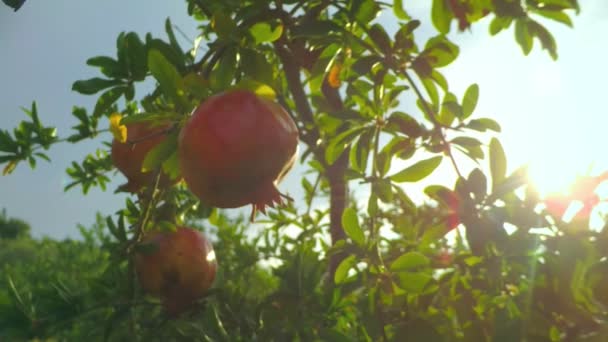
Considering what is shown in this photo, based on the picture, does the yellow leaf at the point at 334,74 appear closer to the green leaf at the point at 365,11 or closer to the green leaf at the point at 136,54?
the green leaf at the point at 365,11

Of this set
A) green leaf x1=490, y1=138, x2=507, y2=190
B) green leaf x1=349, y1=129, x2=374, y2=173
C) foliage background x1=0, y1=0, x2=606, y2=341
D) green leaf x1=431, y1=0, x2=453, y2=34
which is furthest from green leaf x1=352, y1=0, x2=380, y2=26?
green leaf x1=490, y1=138, x2=507, y2=190

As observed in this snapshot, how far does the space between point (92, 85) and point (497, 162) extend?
32.9 inches

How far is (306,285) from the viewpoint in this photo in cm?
154

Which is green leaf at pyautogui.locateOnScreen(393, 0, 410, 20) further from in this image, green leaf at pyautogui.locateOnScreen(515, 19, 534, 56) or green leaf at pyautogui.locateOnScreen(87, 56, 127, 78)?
green leaf at pyautogui.locateOnScreen(87, 56, 127, 78)

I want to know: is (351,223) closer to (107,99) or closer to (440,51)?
(440,51)

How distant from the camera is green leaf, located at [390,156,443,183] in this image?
127 centimetres

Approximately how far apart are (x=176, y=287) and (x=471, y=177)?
756 mm

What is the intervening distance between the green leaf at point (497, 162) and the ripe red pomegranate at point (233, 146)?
1.26ft

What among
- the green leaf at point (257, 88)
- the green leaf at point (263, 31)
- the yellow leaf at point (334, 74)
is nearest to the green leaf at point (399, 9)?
the yellow leaf at point (334, 74)

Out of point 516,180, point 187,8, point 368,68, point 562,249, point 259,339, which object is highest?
point 187,8

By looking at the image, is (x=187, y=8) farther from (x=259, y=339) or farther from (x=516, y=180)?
(x=516, y=180)

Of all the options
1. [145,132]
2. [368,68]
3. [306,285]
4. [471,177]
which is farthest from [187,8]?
[471,177]

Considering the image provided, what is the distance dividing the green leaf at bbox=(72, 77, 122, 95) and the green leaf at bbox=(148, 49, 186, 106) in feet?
0.94

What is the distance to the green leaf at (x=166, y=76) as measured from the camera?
933mm
